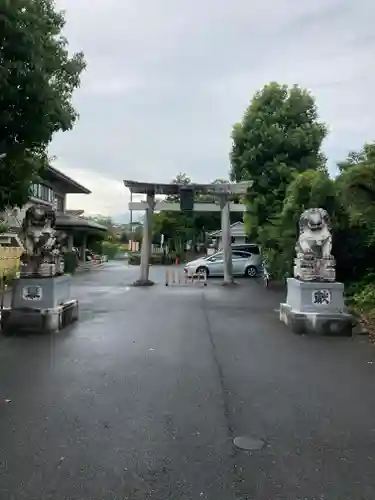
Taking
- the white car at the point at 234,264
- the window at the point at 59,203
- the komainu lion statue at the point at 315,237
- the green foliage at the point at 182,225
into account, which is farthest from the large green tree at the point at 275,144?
the green foliage at the point at 182,225

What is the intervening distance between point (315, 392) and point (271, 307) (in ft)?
25.6

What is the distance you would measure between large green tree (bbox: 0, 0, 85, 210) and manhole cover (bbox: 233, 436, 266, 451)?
20.1ft

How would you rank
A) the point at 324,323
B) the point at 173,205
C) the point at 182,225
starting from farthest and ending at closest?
the point at 182,225
the point at 173,205
the point at 324,323

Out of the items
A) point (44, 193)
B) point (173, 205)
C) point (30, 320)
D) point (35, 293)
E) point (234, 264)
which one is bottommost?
point (30, 320)

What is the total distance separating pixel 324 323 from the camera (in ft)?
28.9

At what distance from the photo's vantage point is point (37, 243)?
9.05 m

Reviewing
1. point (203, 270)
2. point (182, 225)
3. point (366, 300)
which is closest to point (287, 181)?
point (203, 270)

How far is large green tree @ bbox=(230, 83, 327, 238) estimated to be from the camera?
21125 mm

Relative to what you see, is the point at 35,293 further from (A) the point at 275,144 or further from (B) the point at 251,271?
(B) the point at 251,271

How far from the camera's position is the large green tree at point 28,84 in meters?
7.32

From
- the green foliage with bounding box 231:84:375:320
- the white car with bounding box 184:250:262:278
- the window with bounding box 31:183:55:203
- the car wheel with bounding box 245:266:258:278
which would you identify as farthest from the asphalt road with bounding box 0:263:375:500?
the window with bounding box 31:183:55:203

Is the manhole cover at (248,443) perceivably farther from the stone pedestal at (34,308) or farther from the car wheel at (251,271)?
the car wheel at (251,271)

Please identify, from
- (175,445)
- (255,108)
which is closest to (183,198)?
(255,108)

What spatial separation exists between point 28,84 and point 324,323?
657 centimetres
